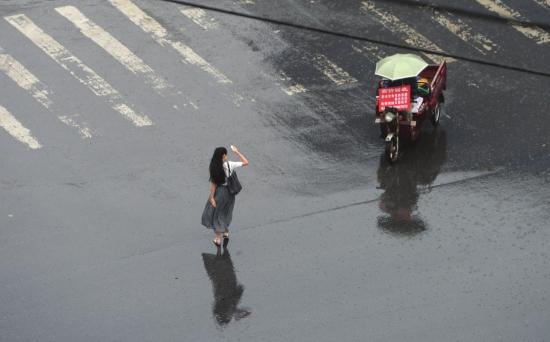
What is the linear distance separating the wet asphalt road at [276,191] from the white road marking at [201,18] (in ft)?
0.35

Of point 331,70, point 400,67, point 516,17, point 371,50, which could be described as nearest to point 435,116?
point 400,67

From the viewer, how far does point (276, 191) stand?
59.3 feet

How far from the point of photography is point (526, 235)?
16578mm

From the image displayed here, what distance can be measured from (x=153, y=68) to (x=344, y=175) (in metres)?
5.45

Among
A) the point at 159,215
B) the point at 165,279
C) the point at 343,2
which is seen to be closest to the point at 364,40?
the point at 343,2

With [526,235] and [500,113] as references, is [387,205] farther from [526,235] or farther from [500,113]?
[500,113]

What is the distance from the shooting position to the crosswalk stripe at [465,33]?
2317 centimetres

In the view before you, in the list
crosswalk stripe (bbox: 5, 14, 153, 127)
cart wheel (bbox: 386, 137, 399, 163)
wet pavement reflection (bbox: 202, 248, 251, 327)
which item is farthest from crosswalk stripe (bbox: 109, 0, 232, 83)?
wet pavement reflection (bbox: 202, 248, 251, 327)

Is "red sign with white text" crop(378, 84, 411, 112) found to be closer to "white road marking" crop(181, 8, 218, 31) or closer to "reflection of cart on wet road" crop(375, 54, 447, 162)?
"reflection of cart on wet road" crop(375, 54, 447, 162)

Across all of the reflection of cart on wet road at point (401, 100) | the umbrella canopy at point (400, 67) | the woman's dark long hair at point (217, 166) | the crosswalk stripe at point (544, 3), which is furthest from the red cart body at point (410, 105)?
the crosswalk stripe at point (544, 3)

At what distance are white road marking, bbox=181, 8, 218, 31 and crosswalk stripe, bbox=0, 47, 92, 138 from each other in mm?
3900

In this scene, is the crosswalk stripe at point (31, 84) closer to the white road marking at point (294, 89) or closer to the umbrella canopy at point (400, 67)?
the white road marking at point (294, 89)

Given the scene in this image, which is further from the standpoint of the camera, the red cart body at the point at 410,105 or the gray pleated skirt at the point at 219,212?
the red cart body at the point at 410,105

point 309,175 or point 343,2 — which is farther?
point 343,2
